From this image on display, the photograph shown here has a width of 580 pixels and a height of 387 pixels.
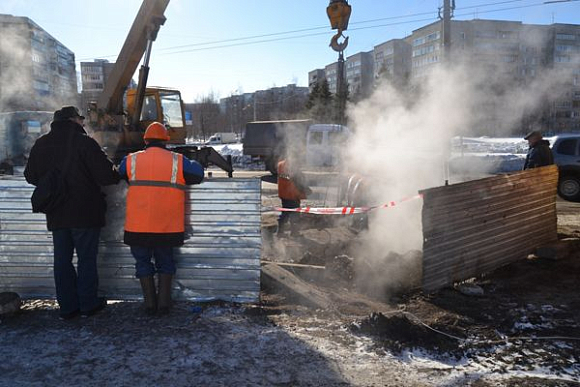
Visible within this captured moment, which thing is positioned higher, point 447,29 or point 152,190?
point 447,29

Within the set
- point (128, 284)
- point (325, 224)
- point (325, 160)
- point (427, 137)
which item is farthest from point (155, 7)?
point (325, 160)

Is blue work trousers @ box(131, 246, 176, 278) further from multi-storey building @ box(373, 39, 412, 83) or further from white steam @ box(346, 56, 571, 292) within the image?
multi-storey building @ box(373, 39, 412, 83)

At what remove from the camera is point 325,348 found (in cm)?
312

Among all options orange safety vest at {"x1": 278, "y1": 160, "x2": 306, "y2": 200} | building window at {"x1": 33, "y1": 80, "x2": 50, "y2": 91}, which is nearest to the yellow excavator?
orange safety vest at {"x1": 278, "y1": 160, "x2": 306, "y2": 200}

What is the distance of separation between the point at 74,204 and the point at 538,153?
7.00 meters

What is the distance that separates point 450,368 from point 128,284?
10.1ft

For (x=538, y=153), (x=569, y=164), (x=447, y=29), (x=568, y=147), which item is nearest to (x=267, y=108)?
(x=447, y=29)

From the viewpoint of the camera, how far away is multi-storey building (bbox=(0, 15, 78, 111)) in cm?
2127

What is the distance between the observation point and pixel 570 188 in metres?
11.6

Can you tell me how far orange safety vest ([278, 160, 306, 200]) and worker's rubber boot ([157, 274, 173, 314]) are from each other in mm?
3717

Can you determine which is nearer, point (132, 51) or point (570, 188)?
point (132, 51)

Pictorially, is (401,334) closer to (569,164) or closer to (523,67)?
(569,164)

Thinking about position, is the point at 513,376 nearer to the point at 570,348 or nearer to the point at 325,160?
the point at 570,348

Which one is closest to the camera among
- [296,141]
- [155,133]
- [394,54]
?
[155,133]
